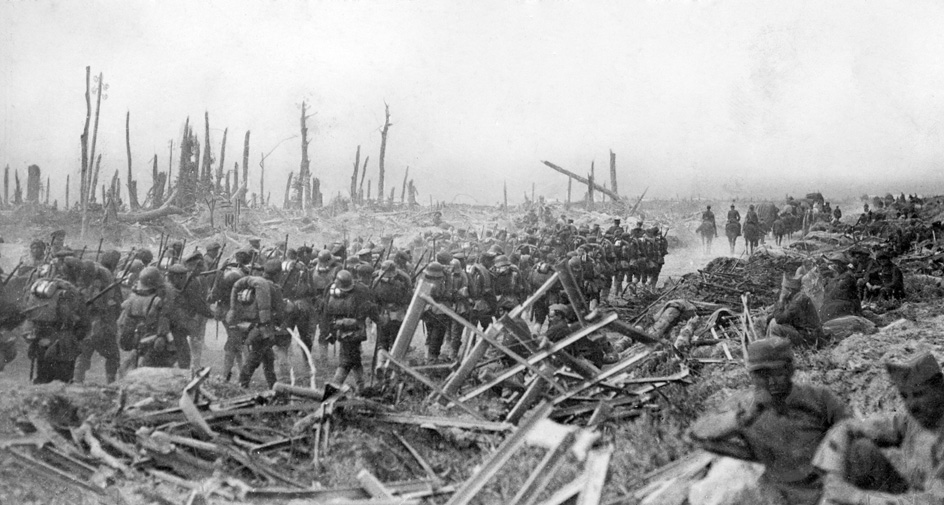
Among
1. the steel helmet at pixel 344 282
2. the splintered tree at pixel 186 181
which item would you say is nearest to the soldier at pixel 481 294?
the steel helmet at pixel 344 282

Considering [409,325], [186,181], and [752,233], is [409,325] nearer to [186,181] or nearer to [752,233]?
[752,233]

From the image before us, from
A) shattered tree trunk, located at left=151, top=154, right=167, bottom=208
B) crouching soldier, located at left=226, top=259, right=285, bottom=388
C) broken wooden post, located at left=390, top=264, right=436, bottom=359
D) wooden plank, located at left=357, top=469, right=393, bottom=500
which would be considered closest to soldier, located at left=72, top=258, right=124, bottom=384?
crouching soldier, located at left=226, top=259, right=285, bottom=388

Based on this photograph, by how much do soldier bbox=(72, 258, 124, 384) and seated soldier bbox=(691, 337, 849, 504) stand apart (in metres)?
7.06

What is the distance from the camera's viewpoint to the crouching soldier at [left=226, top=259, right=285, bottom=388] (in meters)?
7.45

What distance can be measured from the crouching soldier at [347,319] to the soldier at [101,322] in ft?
8.60

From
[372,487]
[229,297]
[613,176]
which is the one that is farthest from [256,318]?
[613,176]

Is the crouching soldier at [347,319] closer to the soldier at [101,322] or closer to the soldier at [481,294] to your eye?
the soldier at [481,294]

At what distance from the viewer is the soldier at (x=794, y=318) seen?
747 centimetres

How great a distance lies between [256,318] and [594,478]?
4862mm

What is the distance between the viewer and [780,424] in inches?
139

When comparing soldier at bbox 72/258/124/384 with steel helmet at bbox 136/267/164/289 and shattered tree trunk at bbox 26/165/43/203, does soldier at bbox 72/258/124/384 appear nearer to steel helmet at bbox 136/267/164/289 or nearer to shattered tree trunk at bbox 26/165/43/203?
steel helmet at bbox 136/267/164/289

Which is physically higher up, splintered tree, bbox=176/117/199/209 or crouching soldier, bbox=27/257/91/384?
splintered tree, bbox=176/117/199/209

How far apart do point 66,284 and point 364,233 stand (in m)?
15.2

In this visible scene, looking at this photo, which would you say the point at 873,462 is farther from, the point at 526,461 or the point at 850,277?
the point at 850,277
